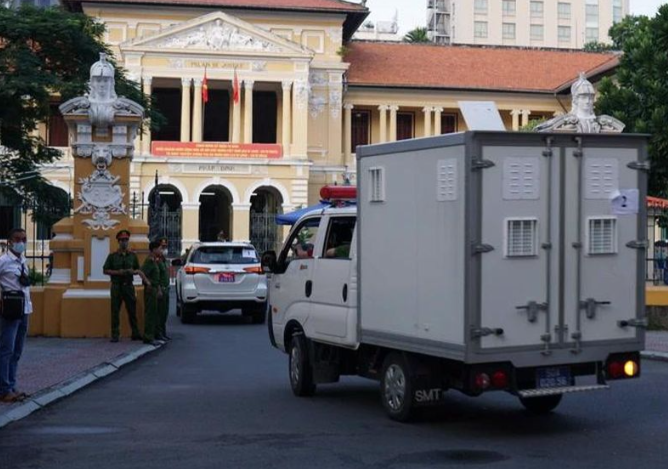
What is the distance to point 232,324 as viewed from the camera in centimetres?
2612

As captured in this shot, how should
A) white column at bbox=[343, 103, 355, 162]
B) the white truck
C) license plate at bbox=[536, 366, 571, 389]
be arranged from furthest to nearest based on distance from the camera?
1. white column at bbox=[343, 103, 355, 162]
2. license plate at bbox=[536, 366, 571, 389]
3. the white truck

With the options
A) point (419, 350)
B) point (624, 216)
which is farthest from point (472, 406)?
point (624, 216)

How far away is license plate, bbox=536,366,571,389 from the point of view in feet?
33.4

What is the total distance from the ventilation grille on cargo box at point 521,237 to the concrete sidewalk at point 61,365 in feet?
16.9

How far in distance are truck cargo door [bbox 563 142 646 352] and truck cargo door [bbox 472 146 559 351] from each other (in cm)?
22

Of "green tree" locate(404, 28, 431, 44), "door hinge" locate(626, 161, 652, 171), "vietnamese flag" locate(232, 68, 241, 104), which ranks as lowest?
"door hinge" locate(626, 161, 652, 171)

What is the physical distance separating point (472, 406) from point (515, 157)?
11.4ft

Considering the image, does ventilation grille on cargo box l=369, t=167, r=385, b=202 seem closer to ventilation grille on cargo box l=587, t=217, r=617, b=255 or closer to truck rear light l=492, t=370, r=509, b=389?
ventilation grille on cargo box l=587, t=217, r=617, b=255

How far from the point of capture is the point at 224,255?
2588 cm

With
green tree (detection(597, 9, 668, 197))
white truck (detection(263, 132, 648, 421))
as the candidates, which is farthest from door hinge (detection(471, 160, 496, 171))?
green tree (detection(597, 9, 668, 197))

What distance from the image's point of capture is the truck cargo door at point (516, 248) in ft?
32.2

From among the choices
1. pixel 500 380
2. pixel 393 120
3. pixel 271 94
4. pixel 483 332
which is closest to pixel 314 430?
pixel 500 380

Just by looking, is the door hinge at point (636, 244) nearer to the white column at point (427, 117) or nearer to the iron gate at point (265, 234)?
the iron gate at point (265, 234)

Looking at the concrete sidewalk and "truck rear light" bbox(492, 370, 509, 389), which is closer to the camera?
"truck rear light" bbox(492, 370, 509, 389)
